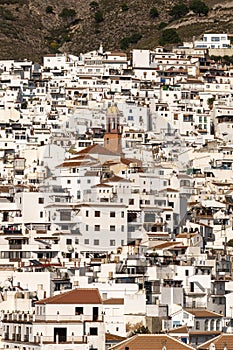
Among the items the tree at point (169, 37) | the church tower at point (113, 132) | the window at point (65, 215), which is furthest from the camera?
the tree at point (169, 37)

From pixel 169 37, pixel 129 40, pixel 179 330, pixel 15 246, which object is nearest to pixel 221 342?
pixel 179 330

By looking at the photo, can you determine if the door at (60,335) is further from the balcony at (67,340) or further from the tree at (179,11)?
the tree at (179,11)

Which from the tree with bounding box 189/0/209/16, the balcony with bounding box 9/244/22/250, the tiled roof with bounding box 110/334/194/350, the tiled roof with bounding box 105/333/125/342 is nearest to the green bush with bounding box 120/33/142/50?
the tree with bounding box 189/0/209/16

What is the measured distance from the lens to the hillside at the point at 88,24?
15788cm

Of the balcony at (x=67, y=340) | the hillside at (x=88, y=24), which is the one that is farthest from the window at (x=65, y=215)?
the hillside at (x=88, y=24)

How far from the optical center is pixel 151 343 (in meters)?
45.7

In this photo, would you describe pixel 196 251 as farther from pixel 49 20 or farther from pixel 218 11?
pixel 49 20

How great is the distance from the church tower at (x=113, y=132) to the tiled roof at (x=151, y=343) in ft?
177

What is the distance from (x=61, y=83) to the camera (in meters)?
129

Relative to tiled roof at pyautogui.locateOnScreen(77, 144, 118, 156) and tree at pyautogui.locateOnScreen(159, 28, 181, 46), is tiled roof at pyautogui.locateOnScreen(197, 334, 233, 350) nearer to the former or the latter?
tiled roof at pyautogui.locateOnScreen(77, 144, 118, 156)

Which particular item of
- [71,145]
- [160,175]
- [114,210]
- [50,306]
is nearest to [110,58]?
[71,145]

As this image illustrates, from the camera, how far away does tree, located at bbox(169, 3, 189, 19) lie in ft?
537

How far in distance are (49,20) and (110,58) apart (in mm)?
42071

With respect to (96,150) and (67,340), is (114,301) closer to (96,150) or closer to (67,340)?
(67,340)
